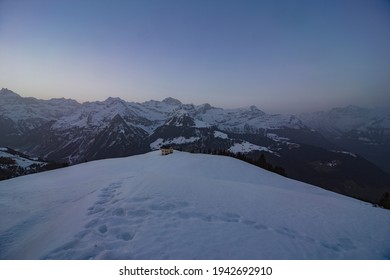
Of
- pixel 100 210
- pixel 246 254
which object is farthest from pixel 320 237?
pixel 100 210

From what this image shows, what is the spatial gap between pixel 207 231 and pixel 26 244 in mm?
7673

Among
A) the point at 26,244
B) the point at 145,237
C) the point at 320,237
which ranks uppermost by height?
the point at 145,237

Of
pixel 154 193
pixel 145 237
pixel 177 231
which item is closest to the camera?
pixel 145 237

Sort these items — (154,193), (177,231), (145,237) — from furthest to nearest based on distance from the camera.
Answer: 1. (154,193)
2. (177,231)
3. (145,237)
